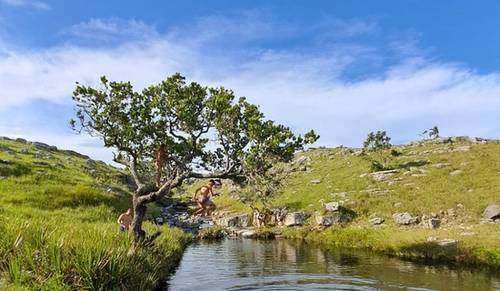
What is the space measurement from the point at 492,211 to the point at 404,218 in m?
10.0

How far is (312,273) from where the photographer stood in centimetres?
3319

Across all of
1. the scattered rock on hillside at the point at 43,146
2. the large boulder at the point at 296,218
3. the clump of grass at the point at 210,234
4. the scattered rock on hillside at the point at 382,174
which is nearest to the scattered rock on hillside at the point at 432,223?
the large boulder at the point at 296,218

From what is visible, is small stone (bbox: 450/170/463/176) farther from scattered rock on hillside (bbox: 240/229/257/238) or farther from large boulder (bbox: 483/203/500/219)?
scattered rock on hillside (bbox: 240/229/257/238)

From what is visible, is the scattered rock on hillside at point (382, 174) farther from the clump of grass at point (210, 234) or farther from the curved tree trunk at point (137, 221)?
the curved tree trunk at point (137, 221)

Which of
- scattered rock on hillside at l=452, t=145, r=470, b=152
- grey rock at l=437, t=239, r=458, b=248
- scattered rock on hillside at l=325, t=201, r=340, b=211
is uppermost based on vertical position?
scattered rock on hillside at l=452, t=145, r=470, b=152

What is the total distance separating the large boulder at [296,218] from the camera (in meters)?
65.1

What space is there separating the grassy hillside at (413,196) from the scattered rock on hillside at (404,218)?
0.87m

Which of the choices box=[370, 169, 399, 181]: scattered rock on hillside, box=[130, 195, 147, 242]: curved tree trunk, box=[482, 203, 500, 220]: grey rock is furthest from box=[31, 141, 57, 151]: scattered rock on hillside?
box=[482, 203, 500, 220]: grey rock

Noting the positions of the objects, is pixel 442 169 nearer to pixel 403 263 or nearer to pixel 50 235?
pixel 403 263

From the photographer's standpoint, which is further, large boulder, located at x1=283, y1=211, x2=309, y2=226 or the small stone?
the small stone

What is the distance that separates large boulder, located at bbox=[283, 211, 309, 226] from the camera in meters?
65.1

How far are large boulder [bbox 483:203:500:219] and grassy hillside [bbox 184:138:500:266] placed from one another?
115cm

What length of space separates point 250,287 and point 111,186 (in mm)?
39474

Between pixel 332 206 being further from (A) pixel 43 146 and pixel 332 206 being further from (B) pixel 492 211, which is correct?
(A) pixel 43 146
